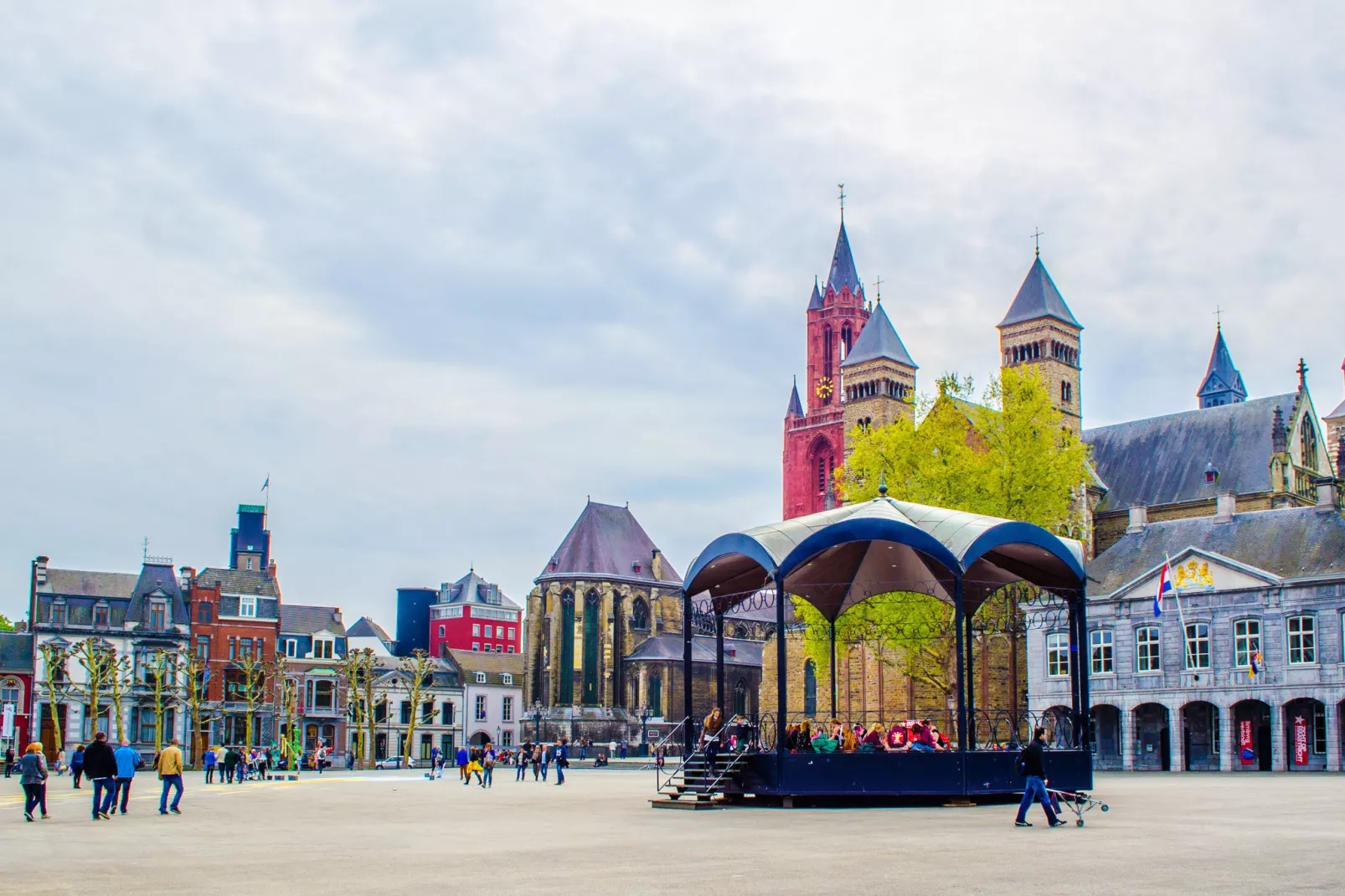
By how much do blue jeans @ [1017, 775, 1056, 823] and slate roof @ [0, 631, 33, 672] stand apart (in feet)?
229

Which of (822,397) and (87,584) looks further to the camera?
(822,397)

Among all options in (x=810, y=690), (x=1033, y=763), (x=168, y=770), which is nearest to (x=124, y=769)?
(x=168, y=770)

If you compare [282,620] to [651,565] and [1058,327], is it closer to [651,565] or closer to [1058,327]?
[651,565]

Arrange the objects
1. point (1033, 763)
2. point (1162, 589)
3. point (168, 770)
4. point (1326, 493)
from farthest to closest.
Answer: point (1326, 493)
point (1162, 589)
point (168, 770)
point (1033, 763)

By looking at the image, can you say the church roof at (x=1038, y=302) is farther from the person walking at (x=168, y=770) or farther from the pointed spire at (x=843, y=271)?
the person walking at (x=168, y=770)

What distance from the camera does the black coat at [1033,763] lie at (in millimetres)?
20828

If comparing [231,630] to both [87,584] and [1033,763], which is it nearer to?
[87,584]

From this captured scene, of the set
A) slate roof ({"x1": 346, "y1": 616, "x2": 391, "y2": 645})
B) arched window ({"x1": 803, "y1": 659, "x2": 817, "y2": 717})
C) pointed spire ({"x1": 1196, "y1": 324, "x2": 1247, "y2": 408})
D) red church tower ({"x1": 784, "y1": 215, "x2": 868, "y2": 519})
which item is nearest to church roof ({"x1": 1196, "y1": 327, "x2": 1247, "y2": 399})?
pointed spire ({"x1": 1196, "y1": 324, "x2": 1247, "y2": 408})

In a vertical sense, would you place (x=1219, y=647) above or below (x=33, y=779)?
above

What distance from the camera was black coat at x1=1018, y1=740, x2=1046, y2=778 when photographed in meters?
20.8

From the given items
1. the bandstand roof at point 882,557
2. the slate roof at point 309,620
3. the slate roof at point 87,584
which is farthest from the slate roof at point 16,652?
the bandstand roof at point 882,557

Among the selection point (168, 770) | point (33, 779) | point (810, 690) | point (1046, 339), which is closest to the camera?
point (33, 779)

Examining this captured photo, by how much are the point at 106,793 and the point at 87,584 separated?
61438 mm

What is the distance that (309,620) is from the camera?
3775 inches
